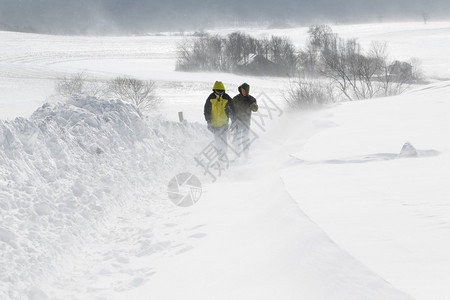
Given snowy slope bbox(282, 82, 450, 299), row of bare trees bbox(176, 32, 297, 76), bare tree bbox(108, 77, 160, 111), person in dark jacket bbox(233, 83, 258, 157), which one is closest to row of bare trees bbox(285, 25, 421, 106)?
row of bare trees bbox(176, 32, 297, 76)

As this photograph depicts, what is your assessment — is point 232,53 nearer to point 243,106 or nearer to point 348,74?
point 348,74

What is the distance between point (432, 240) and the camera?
10.4ft

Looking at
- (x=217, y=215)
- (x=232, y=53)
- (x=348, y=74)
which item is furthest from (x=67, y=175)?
(x=232, y=53)

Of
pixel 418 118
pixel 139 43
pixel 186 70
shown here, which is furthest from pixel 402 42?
pixel 418 118

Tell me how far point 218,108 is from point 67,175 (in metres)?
3.89

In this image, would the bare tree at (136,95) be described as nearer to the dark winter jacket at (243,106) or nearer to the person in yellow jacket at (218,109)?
the dark winter jacket at (243,106)

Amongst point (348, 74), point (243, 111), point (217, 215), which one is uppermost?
point (348, 74)

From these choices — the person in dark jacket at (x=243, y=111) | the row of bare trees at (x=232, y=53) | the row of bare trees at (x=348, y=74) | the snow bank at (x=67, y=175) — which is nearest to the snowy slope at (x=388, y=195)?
the person in dark jacket at (x=243, y=111)

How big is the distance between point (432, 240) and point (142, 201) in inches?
186

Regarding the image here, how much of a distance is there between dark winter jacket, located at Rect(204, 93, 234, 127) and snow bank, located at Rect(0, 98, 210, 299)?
52.8 inches

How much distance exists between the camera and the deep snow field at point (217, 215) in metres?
3.24

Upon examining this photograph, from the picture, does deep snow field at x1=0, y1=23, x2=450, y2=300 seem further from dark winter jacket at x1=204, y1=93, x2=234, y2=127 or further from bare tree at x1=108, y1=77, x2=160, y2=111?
bare tree at x1=108, y1=77, x2=160, y2=111

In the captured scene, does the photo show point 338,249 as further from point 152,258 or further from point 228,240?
point 152,258

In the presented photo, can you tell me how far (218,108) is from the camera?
8891 mm
